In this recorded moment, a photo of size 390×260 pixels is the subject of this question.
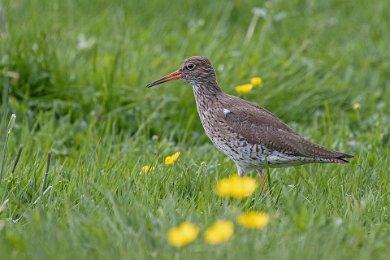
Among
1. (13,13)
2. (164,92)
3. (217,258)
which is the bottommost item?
(217,258)

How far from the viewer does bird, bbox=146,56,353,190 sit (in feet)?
19.2

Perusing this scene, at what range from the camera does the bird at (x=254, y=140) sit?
5852 mm

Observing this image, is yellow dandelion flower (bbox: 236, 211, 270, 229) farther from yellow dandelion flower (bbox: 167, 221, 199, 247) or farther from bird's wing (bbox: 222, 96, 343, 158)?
bird's wing (bbox: 222, 96, 343, 158)

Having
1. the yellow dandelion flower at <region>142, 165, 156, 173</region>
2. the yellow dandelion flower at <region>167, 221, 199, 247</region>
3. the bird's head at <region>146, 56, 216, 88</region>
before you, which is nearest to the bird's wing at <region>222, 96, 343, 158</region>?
the bird's head at <region>146, 56, 216, 88</region>

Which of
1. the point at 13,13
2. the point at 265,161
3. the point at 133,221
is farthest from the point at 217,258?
the point at 13,13

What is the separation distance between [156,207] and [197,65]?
1.98 meters

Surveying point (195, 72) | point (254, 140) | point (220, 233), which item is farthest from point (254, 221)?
point (195, 72)

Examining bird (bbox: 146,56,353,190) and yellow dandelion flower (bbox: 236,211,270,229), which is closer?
yellow dandelion flower (bbox: 236,211,270,229)

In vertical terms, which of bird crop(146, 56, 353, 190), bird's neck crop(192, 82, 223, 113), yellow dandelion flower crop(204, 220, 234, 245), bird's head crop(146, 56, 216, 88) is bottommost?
yellow dandelion flower crop(204, 220, 234, 245)

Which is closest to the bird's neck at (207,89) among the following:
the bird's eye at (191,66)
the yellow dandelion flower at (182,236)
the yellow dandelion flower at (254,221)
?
the bird's eye at (191,66)

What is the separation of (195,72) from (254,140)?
91 centimetres

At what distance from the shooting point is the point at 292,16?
10.2 m

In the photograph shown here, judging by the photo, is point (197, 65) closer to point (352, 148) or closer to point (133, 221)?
point (352, 148)

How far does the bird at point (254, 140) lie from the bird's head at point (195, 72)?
233 mm
